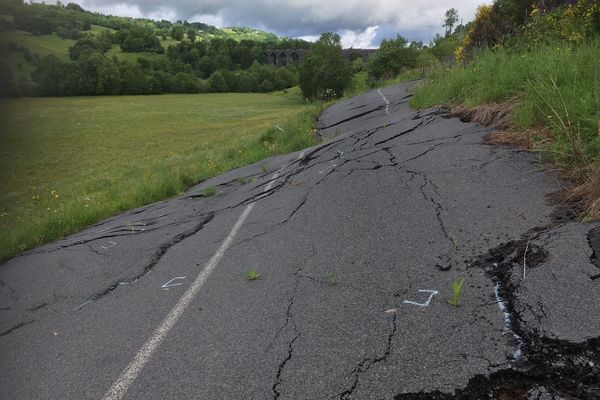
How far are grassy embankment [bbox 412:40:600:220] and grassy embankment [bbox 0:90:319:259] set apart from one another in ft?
15.2

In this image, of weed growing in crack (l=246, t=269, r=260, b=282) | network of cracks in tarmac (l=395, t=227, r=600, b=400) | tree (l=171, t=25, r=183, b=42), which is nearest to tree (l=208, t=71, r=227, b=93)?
tree (l=171, t=25, r=183, b=42)

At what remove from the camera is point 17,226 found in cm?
897

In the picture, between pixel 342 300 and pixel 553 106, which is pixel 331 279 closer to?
pixel 342 300

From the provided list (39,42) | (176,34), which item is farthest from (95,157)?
(176,34)

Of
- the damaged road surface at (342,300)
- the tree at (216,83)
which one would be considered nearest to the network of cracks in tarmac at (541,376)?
the damaged road surface at (342,300)

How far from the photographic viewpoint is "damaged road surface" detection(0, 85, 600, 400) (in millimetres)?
3014

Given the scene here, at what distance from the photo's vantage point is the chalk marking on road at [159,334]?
11.0ft

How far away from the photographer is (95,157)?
27.8 meters

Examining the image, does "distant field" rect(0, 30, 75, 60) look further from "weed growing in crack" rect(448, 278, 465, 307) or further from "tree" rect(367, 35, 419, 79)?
"tree" rect(367, 35, 419, 79)

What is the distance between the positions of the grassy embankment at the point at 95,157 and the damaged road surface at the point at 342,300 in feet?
4.29

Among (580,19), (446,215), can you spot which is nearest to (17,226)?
(446,215)

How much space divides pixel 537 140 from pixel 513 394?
4714 millimetres

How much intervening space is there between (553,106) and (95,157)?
1059 inches

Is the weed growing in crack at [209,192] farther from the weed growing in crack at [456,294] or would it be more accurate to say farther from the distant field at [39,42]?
the distant field at [39,42]
